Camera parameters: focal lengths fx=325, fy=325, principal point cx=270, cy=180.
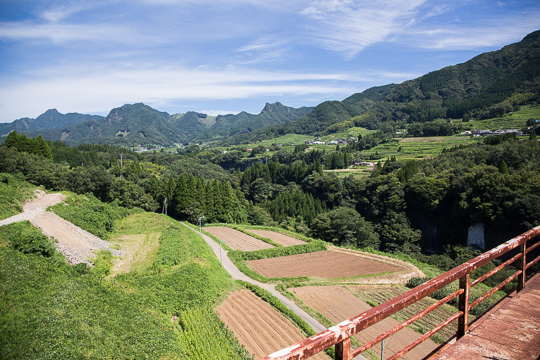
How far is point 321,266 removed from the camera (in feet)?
105

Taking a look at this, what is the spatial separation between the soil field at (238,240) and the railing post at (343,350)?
35301mm

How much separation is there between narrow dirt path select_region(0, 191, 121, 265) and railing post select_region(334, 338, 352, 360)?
21.1 m

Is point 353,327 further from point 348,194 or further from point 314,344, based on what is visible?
point 348,194

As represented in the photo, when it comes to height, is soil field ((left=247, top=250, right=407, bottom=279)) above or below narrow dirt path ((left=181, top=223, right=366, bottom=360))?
below

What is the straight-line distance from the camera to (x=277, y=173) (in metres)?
90.6

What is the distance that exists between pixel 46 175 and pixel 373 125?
15014cm

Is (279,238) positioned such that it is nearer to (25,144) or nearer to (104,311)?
(104,311)

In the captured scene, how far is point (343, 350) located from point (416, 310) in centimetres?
2348

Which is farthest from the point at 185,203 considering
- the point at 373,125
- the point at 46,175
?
the point at 373,125

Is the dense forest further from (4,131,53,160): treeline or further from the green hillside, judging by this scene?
the green hillside

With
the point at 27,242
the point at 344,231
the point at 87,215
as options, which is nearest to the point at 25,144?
the point at 87,215

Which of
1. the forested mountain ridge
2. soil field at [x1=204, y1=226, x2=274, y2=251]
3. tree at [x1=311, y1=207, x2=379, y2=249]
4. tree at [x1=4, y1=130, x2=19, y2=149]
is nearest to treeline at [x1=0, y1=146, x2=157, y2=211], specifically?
tree at [x1=4, y1=130, x2=19, y2=149]

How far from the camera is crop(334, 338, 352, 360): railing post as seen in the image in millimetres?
1981

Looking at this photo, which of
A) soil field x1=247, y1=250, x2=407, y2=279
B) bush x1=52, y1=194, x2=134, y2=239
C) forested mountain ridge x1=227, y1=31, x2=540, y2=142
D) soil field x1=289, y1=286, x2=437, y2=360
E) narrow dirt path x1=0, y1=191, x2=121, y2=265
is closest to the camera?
soil field x1=289, y1=286, x2=437, y2=360
